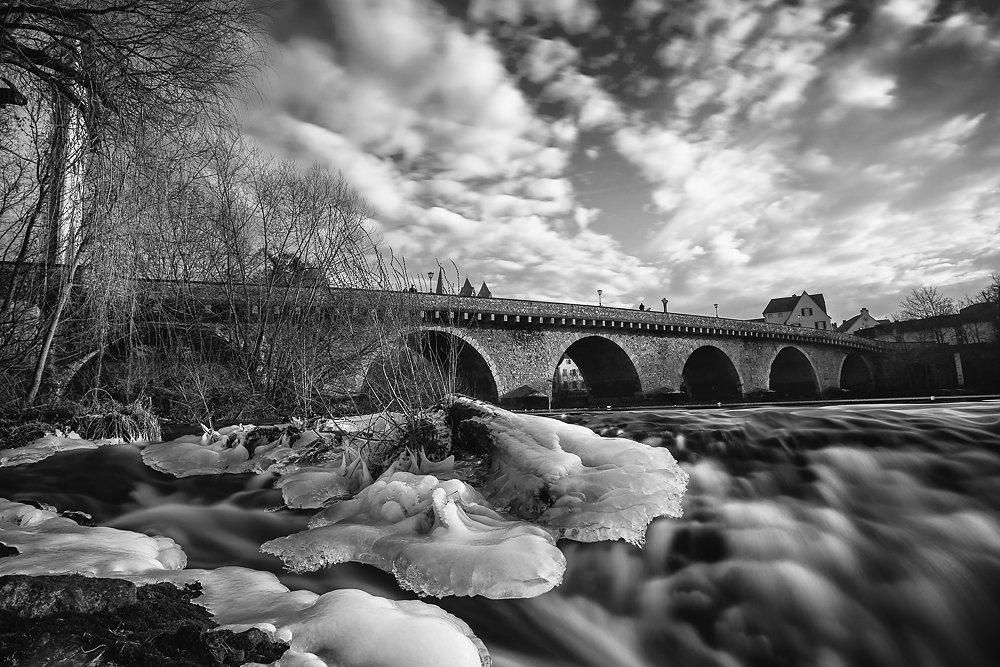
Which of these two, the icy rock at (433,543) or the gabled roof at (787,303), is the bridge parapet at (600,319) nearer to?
the icy rock at (433,543)

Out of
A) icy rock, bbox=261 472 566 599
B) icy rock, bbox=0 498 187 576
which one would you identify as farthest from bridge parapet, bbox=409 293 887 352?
icy rock, bbox=0 498 187 576

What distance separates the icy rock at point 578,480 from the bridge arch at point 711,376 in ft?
89.1

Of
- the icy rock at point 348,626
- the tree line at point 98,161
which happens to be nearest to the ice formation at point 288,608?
the icy rock at point 348,626

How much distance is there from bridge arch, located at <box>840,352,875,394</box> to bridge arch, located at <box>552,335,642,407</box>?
24.3m

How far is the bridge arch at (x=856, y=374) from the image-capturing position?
40.2 metres

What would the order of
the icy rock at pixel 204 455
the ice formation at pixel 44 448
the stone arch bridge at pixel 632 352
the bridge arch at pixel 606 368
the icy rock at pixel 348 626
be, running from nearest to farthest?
the icy rock at pixel 348 626
the icy rock at pixel 204 455
the ice formation at pixel 44 448
the stone arch bridge at pixel 632 352
the bridge arch at pixel 606 368

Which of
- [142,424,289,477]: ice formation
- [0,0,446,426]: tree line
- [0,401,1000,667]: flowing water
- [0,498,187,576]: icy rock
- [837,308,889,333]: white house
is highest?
[837,308,889,333]: white house

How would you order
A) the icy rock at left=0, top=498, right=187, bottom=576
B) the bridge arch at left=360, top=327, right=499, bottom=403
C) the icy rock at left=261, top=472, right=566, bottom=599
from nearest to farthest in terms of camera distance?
1. the icy rock at left=0, top=498, right=187, bottom=576
2. the icy rock at left=261, top=472, right=566, bottom=599
3. the bridge arch at left=360, top=327, right=499, bottom=403

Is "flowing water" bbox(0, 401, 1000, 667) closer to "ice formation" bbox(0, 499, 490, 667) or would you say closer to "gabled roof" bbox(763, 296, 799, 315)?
"ice formation" bbox(0, 499, 490, 667)

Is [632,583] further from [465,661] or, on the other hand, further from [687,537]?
[465,661]

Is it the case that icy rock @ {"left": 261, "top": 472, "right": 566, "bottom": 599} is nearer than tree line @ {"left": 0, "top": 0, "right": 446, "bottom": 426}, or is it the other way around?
icy rock @ {"left": 261, "top": 472, "right": 566, "bottom": 599}

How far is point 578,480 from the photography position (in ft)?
9.63

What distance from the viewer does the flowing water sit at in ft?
6.60

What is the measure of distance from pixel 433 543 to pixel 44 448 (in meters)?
5.19
